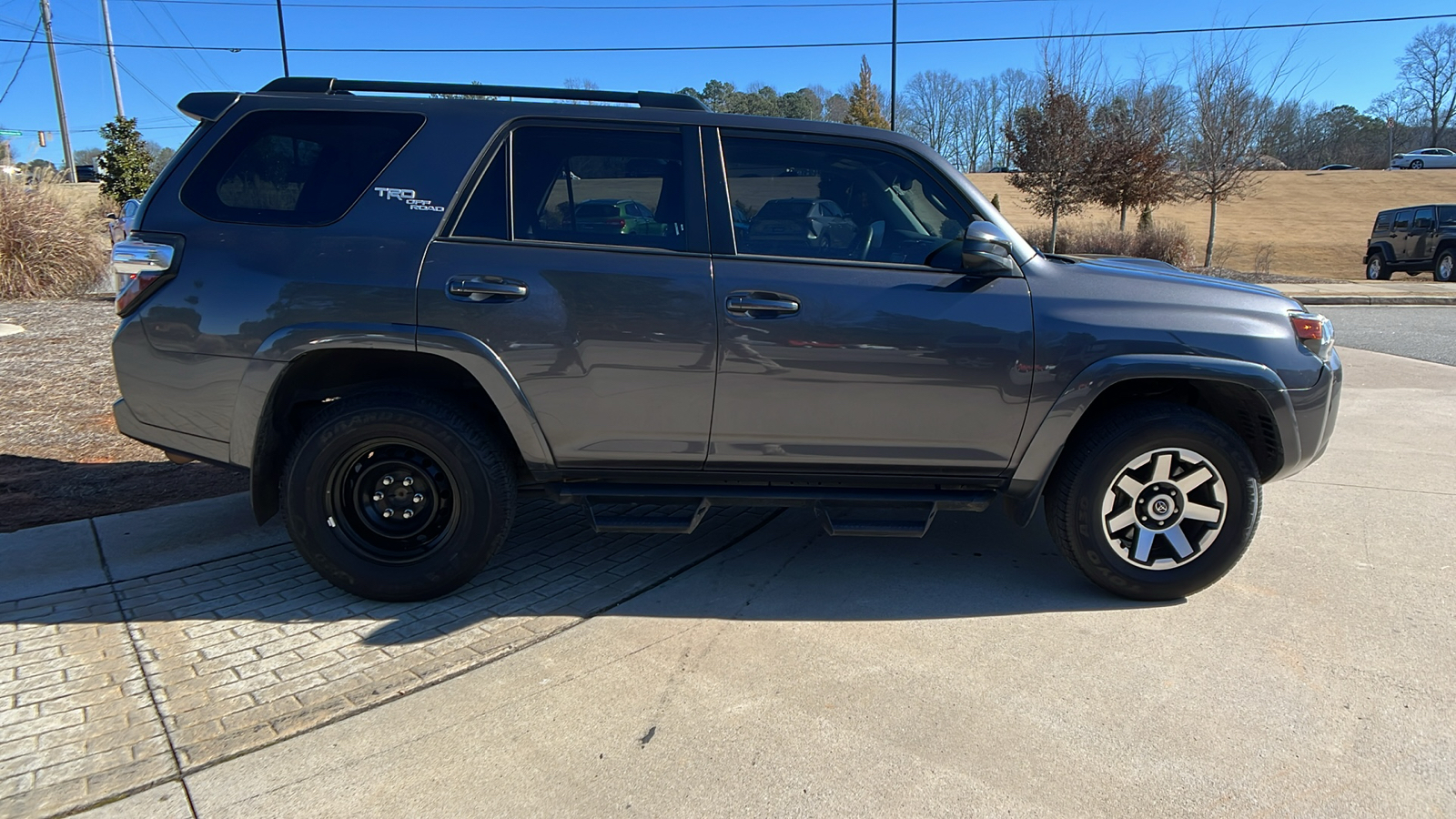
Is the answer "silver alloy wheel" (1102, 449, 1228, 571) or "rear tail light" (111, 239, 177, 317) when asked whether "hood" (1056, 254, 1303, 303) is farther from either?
"rear tail light" (111, 239, 177, 317)

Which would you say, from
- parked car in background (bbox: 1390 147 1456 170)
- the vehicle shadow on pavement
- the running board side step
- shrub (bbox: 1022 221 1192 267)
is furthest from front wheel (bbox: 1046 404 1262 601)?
parked car in background (bbox: 1390 147 1456 170)

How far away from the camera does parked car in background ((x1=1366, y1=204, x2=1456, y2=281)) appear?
70.0 feet

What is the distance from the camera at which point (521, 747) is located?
2834 mm

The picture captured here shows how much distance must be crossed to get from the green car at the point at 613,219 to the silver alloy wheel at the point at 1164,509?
7.16ft

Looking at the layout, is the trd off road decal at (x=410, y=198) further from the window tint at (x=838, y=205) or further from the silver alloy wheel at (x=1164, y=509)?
the silver alloy wheel at (x=1164, y=509)

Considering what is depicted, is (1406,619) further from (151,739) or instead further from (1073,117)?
(1073,117)

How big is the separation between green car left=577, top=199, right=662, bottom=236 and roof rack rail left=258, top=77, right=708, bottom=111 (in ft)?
1.59

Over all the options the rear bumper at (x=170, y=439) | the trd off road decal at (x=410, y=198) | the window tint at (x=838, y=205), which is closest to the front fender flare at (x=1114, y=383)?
the window tint at (x=838, y=205)

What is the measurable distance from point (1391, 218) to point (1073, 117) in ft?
26.5

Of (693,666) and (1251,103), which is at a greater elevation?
(1251,103)

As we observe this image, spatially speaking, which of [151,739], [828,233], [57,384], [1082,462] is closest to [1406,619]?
[1082,462]

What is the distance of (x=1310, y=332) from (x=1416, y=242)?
23.2 metres

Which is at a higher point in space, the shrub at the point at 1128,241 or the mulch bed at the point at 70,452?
the shrub at the point at 1128,241

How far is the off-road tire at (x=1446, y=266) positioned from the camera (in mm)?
21281
